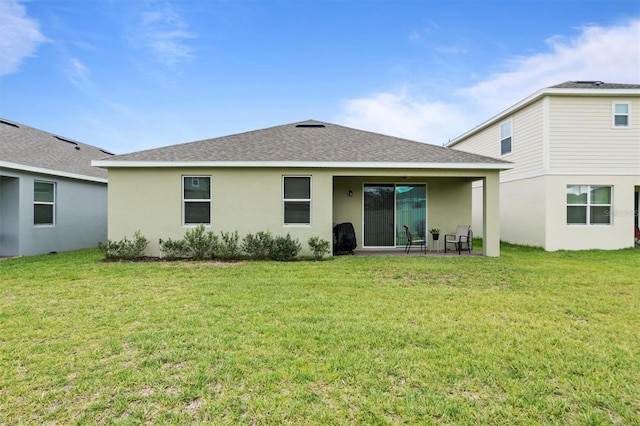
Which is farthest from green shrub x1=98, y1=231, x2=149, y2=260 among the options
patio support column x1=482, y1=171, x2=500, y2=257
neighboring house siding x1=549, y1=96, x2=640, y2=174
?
neighboring house siding x1=549, y1=96, x2=640, y2=174

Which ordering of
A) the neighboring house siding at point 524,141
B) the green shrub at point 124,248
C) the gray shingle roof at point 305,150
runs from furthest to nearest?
the neighboring house siding at point 524,141, the gray shingle roof at point 305,150, the green shrub at point 124,248

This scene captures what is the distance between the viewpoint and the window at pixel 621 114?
1191cm

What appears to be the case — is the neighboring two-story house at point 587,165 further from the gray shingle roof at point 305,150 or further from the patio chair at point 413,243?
the patio chair at point 413,243

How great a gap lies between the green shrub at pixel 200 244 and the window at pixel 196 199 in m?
0.41

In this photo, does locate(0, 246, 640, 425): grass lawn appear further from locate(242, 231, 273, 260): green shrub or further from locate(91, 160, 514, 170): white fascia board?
locate(91, 160, 514, 170): white fascia board

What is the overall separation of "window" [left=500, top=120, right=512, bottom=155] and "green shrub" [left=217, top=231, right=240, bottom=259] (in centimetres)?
1198

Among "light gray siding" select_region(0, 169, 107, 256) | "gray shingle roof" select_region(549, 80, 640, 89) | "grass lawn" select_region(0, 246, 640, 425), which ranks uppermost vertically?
"gray shingle roof" select_region(549, 80, 640, 89)

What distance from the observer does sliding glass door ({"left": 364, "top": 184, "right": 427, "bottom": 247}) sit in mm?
11992

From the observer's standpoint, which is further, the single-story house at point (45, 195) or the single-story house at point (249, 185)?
the single-story house at point (45, 195)

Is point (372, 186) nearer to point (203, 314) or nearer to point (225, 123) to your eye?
point (203, 314)

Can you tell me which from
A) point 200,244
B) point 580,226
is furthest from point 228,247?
point 580,226

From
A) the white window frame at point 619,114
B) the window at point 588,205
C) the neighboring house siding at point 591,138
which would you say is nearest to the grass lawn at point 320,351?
the window at point 588,205

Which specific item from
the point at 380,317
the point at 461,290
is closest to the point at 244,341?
the point at 380,317

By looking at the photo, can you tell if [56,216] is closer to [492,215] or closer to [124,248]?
[124,248]
